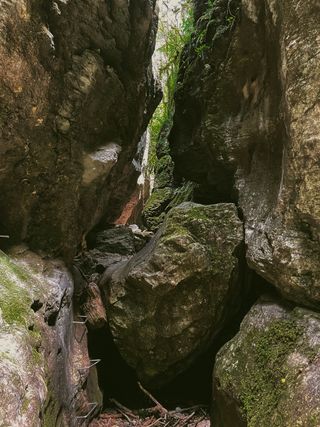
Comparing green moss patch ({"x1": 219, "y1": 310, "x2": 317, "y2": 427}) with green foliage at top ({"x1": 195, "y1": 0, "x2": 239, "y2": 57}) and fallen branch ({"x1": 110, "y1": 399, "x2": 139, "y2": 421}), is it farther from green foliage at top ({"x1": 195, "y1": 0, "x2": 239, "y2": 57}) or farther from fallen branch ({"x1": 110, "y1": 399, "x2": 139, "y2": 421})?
green foliage at top ({"x1": 195, "y1": 0, "x2": 239, "y2": 57})

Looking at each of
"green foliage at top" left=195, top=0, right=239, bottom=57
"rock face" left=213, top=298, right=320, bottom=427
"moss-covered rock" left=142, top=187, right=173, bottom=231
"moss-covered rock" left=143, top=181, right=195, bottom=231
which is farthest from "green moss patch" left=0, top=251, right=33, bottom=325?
Result: "moss-covered rock" left=142, top=187, right=173, bottom=231

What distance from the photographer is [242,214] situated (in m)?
5.66

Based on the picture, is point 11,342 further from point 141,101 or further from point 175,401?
point 141,101

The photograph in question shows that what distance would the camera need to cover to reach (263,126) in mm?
5344

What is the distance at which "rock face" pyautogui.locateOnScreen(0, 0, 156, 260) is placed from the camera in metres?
4.14

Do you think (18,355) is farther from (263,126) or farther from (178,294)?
(263,126)

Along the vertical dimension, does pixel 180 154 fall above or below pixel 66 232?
above

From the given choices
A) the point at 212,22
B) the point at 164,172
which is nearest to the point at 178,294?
the point at 212,22

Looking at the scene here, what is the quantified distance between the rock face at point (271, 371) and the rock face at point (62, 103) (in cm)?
322

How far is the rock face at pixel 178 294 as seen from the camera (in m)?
5.29

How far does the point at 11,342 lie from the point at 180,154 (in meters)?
6.27

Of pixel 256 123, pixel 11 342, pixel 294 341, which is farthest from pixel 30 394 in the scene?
pixel 256 123

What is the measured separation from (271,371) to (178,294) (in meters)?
1.91

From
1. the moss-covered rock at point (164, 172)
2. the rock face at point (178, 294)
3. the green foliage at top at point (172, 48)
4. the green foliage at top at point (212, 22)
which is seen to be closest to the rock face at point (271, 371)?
the rock face at point (178, 294)
